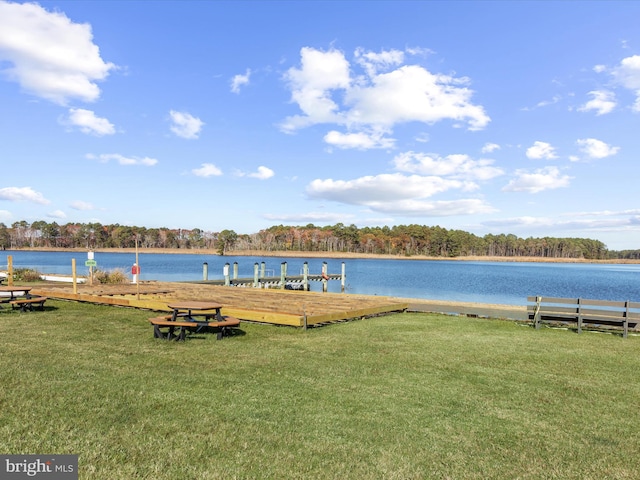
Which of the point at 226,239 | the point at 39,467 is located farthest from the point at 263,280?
the point at 226,239

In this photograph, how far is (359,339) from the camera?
9.38 m

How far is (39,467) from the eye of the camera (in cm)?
359

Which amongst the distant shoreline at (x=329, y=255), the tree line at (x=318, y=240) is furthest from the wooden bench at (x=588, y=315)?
the tree line at (x=318, y=240)

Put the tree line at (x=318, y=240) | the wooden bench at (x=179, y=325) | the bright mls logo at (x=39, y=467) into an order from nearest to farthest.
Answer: the bright mls logo at (x=39, y=467), the wooden bench at (x=179, y=325), the tree line at (x=318, y=240)

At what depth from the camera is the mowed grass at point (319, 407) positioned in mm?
3812

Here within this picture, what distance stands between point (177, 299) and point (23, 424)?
9.75 meters

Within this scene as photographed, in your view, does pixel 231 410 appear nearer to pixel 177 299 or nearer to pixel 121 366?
pixel 121 366

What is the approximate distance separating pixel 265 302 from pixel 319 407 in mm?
8845

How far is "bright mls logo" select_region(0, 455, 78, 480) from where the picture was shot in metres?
3.46

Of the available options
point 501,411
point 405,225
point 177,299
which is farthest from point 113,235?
point 501,411

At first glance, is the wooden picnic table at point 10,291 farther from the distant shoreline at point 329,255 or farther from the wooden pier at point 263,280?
the distant shoreline at point 329,255

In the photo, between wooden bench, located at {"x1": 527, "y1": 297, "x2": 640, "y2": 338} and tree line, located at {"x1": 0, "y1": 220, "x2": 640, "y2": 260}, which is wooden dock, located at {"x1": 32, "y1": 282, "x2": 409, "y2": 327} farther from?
tree line, located at {"x1": 0, "y1": 220, "x2": 640, "y2": 260}

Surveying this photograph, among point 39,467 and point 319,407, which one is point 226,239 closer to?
point 319,407

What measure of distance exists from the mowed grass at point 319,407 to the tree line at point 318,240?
140554 mm
